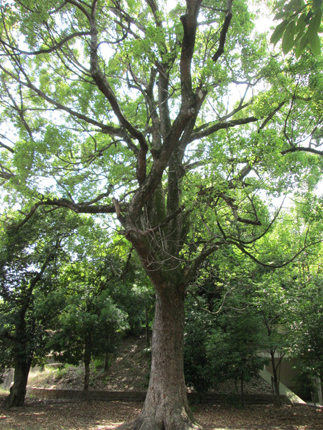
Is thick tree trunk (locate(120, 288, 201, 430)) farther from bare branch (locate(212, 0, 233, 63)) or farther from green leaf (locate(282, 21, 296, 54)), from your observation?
green leaf (locate(282, 21, 296, 54))

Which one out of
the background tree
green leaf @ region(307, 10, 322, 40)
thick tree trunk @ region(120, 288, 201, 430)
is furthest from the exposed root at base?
green leaf @ region(307, 10, 322, 40)

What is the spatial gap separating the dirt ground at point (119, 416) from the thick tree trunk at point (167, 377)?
139cm

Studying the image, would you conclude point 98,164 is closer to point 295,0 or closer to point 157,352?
point 157,352

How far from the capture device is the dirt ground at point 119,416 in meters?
6.51

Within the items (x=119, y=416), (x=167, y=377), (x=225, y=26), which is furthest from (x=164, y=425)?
(x=225, y=26)

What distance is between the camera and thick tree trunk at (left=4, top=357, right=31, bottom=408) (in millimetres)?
8859

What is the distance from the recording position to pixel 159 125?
292 inches

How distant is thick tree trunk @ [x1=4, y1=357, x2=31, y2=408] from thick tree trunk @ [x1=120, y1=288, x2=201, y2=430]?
5204 mm

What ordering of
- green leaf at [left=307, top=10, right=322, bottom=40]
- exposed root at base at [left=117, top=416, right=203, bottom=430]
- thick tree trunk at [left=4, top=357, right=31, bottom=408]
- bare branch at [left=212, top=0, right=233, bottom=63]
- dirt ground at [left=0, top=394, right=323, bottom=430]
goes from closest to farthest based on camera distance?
green leaf at [left=307, top=10, right=322, bottom=40] → exposed root at base at [left=117, top=416, right=203, bottom=430] → bare branch at [left=212, top=0, right=233, bottom=63] → dirt ground at [left=0, top=394, right=323, bottom=430] → thick tree trunk at [left=4, top=357, right=31, bottom=408]

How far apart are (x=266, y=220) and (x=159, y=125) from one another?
11.5ft

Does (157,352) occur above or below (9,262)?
below

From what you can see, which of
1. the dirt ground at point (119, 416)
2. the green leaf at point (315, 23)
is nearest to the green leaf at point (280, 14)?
the green leaf at point (315, 23)

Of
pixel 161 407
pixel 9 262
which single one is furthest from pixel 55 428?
pixel 9 262

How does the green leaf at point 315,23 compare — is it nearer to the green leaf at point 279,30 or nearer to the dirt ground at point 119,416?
the green leaf at point 279,30
